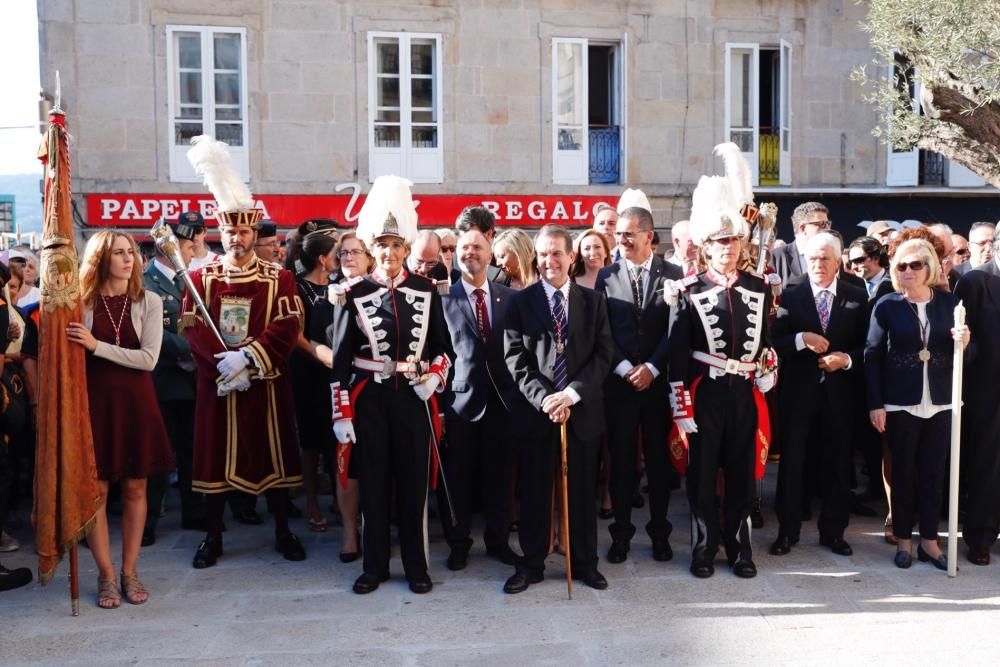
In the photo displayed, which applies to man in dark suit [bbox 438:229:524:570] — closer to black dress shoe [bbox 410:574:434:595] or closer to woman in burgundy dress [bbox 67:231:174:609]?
black dress shoe [bbox 410:574:434:595]

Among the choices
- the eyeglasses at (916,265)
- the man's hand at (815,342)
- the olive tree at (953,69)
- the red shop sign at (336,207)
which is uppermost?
the olive tree at (953,69)

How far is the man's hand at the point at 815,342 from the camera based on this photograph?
5.96 meters

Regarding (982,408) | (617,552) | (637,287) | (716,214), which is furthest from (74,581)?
(982,408)

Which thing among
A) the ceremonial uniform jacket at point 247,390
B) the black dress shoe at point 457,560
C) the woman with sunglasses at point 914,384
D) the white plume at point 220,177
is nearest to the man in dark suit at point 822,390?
the woman with sunglasses at point 914,384

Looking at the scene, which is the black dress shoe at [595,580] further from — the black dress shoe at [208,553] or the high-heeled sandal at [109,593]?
the high-heeled sandal at [109,593]

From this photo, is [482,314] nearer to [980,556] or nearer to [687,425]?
[687,425]

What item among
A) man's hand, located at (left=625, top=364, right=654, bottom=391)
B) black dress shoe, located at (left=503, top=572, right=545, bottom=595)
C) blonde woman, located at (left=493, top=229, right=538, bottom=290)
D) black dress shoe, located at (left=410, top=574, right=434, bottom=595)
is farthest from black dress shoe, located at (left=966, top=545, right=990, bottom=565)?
black dress shoe, located at (left=410, top=574, right=434, bottom=595)

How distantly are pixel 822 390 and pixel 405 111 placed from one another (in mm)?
10580

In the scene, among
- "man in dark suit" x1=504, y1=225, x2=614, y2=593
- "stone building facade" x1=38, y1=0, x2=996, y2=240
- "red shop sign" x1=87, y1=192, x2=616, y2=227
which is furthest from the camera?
"red shop sign" x1=87, y1=192, x2=616, y2=227

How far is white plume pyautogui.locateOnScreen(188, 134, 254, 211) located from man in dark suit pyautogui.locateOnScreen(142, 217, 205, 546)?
0.80 meters

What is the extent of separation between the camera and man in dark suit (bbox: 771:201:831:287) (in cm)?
745

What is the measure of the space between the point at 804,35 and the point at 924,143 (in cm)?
517

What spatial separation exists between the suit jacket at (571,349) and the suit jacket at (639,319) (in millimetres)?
232

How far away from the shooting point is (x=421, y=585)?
548 centimetres
